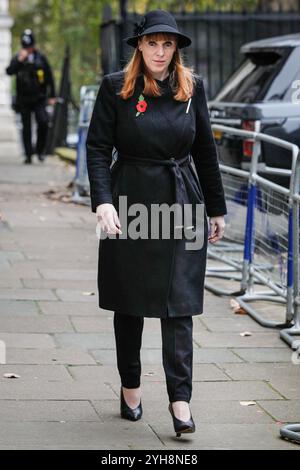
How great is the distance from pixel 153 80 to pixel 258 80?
6.48 m

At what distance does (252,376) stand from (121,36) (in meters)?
10.7

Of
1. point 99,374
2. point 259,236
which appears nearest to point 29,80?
point 259,236

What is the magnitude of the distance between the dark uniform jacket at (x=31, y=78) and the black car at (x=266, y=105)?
24.1 ft

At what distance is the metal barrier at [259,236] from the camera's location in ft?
25.1

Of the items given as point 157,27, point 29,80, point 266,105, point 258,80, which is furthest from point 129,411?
point 29,80

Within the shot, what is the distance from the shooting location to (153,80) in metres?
5.37

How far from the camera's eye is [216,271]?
9719 mm

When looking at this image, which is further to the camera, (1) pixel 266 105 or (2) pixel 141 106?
(1) pixel 266 105

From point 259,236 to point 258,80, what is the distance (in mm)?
3427

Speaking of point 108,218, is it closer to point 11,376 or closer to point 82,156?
point 11,376

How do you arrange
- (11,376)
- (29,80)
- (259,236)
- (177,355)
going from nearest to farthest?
(177,355), (11,376), (259,236), (29,80)

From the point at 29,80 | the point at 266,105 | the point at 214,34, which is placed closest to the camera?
the point at 266,105

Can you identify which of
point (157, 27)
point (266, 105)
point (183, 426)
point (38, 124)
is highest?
point (157, 27)

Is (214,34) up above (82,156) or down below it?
above
